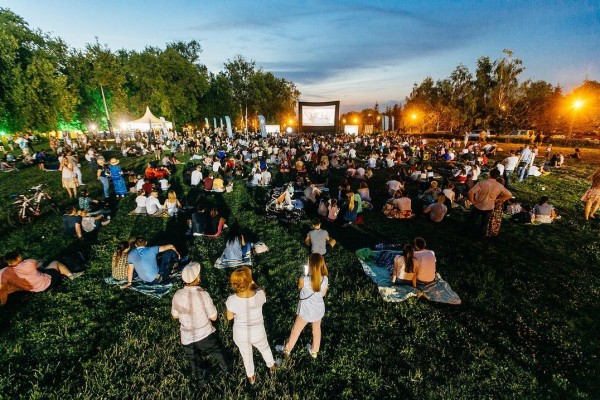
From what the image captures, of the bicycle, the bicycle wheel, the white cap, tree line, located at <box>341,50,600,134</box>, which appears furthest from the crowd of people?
tree line, located at <box>341,50,600,134</box>

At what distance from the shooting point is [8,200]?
417 inches

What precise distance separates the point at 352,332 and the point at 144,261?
4.16 m

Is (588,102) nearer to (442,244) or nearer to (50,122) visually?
(442,244)

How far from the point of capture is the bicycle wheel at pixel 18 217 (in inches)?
317

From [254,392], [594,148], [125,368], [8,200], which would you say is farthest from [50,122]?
[594,148]

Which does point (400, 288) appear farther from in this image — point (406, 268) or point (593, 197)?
point (593, 197)

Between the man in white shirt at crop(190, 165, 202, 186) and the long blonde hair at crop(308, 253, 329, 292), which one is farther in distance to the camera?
the man in white shirt at crop(190, 165, 202, 186)

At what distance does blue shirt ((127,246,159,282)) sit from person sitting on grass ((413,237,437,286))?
5.19m

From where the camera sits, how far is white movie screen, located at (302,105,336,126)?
38.2 metres

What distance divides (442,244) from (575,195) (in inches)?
362

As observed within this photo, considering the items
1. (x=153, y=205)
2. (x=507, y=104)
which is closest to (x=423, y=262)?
(x=153, y=205)

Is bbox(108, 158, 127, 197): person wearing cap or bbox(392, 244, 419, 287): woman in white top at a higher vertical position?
bbox(108, 158, 127, 197): person wearing cap

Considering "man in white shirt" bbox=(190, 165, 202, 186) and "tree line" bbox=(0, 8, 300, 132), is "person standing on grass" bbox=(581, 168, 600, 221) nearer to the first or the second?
"man in white shirt" bbox=(190, 165, 202, 186)

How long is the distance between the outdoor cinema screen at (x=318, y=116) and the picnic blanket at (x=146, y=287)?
36021mm
